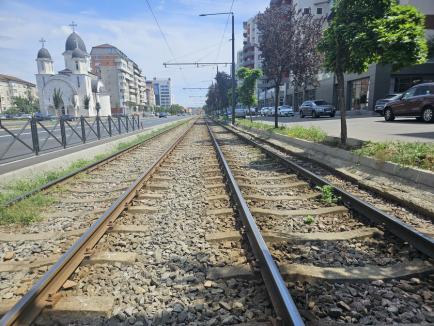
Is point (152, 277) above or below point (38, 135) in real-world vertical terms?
below

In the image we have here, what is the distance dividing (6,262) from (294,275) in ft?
10.1

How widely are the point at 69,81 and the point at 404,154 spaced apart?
99.9 metres

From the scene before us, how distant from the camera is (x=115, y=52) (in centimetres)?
13575

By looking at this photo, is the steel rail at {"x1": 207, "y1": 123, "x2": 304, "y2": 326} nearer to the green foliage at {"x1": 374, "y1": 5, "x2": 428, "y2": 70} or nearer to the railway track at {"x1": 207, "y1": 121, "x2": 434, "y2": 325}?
the railway track at {"x1": 207, "y1": 121, "x2": 434, "y2": 325}

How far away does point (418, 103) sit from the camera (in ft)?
51.6

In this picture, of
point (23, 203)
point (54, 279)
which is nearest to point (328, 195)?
point (54, 279)

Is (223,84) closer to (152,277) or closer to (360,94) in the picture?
(360,94)

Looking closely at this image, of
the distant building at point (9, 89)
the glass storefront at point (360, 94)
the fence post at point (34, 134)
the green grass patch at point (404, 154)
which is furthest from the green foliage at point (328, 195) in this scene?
the distant building at point (9, 89)

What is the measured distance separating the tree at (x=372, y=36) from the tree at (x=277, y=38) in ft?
26.2

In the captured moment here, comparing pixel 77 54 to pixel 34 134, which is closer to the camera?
pixel 34 134

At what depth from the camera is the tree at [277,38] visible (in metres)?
17.4

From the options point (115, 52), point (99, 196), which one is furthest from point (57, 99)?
point (99, 196)

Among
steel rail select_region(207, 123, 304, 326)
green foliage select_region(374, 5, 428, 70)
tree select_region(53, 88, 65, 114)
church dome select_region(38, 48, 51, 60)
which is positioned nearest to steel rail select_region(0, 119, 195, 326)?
steel rail select_region(207, 123, 304, 326)

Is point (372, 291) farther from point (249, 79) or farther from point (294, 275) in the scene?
point (249, 79)
